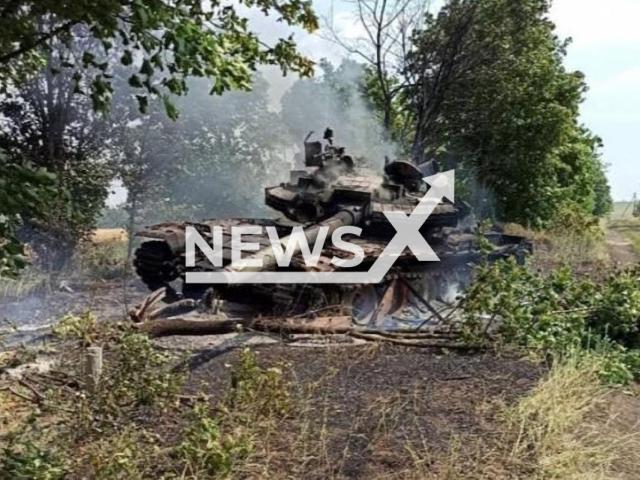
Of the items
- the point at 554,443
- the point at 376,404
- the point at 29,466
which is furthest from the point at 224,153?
the point at 29,466

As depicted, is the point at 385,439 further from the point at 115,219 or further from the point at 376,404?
the point at 115,219

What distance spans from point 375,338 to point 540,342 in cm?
166

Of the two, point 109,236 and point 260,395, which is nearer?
point 260,395

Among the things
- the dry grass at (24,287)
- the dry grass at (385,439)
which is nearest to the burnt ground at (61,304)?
the dry grass at (24,287)

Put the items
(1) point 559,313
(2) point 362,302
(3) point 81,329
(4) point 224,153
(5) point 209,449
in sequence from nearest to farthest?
(5) point 209,449
(3) point 81,329
(1) point 559,313
(2) point 362,302
(4) point 224,153

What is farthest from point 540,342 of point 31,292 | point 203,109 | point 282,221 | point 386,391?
point 203,109

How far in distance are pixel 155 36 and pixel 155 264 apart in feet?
26.5

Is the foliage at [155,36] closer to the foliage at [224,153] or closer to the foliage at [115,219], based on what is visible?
the foliage at [224,153]

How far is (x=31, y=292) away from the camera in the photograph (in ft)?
39.0

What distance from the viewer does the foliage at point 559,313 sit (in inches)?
281

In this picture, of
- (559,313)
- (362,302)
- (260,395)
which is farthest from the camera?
(362,302)

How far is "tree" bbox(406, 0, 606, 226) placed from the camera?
20703 millimetres

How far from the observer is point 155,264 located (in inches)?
426

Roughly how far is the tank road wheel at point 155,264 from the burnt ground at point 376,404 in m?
4.00
